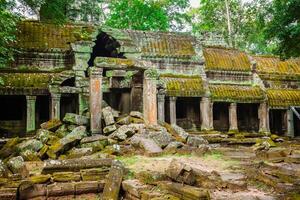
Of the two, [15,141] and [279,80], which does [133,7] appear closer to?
[279,80]

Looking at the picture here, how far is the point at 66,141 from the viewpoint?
11.0 metres

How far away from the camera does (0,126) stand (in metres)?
16.2

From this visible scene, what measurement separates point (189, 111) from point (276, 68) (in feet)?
27.8

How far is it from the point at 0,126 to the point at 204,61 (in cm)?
1198

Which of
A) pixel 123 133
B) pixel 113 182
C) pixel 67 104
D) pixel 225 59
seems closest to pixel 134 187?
pixel 113 182

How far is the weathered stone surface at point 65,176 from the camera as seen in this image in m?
7.30

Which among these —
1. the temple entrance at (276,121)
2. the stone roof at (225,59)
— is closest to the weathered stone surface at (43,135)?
the stone roof at (225,59)

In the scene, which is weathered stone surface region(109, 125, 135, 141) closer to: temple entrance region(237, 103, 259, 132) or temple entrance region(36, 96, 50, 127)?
temple entrance region(36, 96, 50, 127)

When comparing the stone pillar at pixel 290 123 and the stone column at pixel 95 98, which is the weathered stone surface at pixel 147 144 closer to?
the stone column at pixel 95 98

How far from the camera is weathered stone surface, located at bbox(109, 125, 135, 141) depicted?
11744 mm

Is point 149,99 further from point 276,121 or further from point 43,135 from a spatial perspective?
point 276,121

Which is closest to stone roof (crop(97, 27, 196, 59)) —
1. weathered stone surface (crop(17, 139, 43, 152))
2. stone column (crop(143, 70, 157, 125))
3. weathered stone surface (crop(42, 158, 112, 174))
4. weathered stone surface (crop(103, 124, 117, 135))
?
stone column (crop(143, 70, 157, 125))

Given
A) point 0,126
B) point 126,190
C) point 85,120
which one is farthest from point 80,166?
point 0,126

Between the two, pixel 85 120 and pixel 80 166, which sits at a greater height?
pixel 85 120
